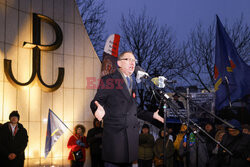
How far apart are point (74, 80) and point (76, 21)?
1684 millimetres

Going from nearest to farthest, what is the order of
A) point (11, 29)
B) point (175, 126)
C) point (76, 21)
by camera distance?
point (11, 29) < point (76, 21) < point (175, 126)

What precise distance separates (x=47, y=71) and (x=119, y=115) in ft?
17.3

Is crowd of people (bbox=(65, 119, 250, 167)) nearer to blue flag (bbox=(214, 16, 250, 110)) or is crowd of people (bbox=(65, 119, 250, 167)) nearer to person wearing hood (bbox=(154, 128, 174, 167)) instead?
person wearing hood (bbox=(154, 128, 174, 167))

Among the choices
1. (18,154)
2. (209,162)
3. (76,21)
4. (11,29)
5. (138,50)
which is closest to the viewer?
(18,154)

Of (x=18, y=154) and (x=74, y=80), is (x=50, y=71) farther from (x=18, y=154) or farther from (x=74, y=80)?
(x=18, y=154)

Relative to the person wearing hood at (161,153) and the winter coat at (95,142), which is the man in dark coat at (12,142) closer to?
the winter coat at (95,142)

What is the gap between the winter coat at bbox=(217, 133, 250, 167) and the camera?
5.91m

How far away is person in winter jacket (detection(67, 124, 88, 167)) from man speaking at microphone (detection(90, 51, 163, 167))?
476 cm

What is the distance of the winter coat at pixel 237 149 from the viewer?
5910 millimetres

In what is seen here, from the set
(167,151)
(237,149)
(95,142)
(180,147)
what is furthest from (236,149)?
(95,142)

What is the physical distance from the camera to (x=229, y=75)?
377 inches

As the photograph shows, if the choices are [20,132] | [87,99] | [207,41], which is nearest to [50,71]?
[87,99]

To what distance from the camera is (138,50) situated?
19.0 m

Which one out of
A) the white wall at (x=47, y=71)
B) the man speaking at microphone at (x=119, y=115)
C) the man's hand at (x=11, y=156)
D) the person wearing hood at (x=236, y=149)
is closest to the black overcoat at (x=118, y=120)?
the man speaking at microphone at (x=119, y=115)
